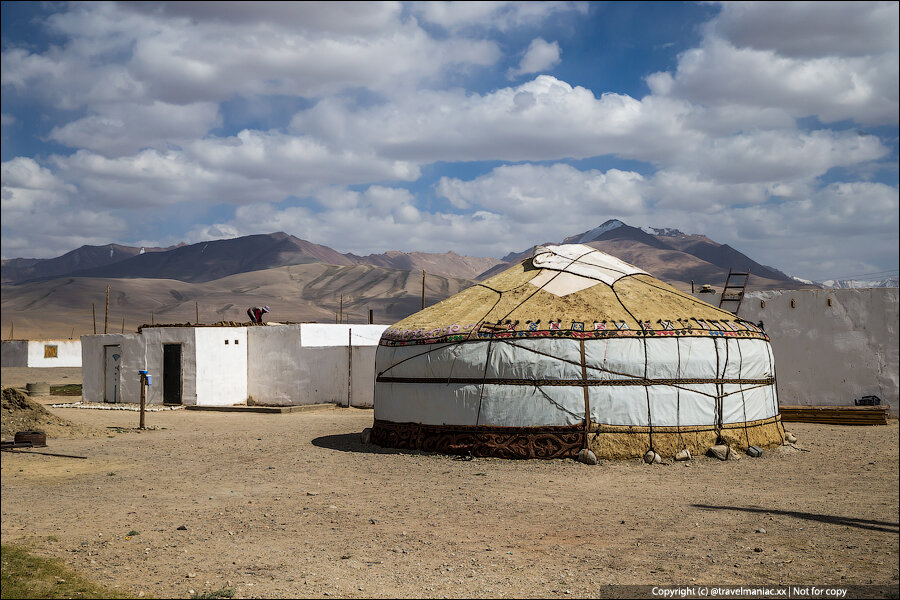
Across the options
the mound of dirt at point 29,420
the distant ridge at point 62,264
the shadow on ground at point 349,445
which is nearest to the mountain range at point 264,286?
the distant ridge at point 62,264

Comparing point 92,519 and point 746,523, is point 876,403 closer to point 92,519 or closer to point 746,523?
point 746,523

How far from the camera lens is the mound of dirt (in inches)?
444

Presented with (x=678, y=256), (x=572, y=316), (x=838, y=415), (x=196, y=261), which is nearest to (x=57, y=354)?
(x=572, y=316)

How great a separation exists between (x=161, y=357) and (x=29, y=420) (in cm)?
649

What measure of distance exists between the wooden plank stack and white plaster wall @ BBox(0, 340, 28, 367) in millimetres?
36736

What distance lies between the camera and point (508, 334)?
898 centimetres

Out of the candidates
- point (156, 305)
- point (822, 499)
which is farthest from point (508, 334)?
point (156, 305)

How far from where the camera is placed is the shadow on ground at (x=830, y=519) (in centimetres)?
559

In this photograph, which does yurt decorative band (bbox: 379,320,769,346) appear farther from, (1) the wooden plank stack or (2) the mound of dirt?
(2) the mound of dirt

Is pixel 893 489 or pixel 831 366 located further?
pixel 831 366

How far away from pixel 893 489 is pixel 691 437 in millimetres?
2149

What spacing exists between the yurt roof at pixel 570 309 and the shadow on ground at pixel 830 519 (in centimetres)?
290

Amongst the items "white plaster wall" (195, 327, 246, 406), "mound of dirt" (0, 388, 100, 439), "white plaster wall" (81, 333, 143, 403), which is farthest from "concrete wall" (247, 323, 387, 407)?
"mound of dirt" (0, 388, 100, 439)

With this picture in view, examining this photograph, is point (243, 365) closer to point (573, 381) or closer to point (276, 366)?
point (276, 366)
